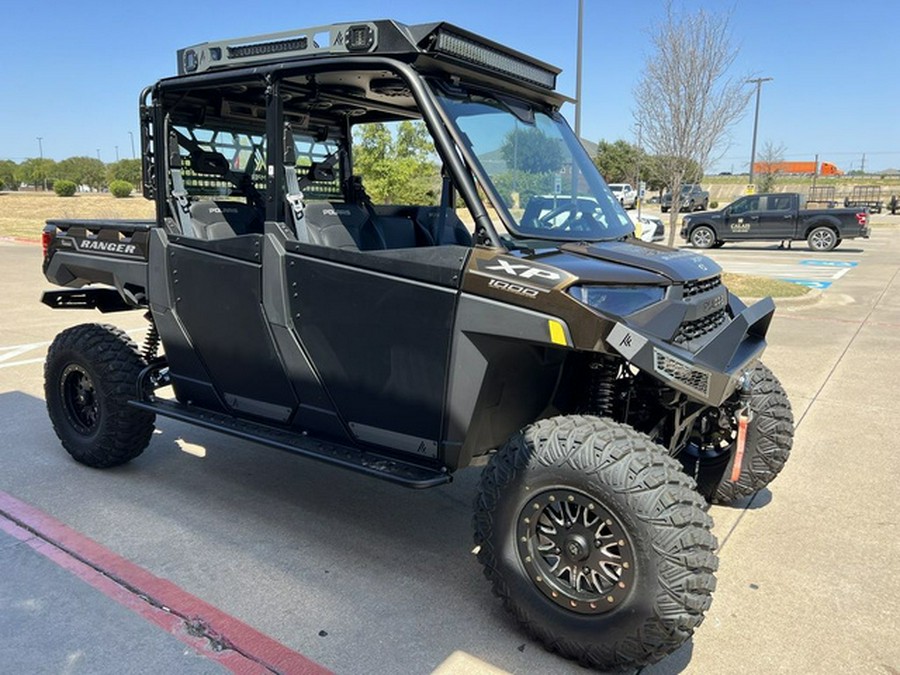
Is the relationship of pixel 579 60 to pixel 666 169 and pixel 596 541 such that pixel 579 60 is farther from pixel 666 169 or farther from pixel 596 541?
pixel 596 541

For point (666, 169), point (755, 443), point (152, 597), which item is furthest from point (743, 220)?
point (152, 597)

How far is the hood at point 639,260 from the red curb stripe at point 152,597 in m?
1.88

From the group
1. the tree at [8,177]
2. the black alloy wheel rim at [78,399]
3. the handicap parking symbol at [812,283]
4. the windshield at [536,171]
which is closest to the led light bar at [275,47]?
the windshield at [536,171]

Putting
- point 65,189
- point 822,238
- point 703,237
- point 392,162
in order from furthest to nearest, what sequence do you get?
point 65,189 < point 703,237 < point 822,238 < point 392,162

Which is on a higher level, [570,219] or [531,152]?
[531,152]

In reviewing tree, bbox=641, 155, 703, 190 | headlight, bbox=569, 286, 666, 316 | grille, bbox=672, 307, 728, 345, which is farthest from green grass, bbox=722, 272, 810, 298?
headlight, bbox=569, 286, 666, 316

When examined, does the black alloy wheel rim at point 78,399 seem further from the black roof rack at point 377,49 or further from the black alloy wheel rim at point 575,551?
the black alloy wheel rim at point 575,551

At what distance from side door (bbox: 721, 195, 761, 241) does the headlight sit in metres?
20.7

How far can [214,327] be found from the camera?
3.86m

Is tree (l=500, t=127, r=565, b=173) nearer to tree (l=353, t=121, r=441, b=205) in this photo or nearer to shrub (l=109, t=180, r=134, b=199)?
tree (l=353, t=121, r=441, b=205)

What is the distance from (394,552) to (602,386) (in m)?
1.37

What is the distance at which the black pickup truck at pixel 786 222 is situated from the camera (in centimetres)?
2105

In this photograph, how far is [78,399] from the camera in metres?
4.71

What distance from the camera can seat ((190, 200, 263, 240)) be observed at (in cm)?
401
